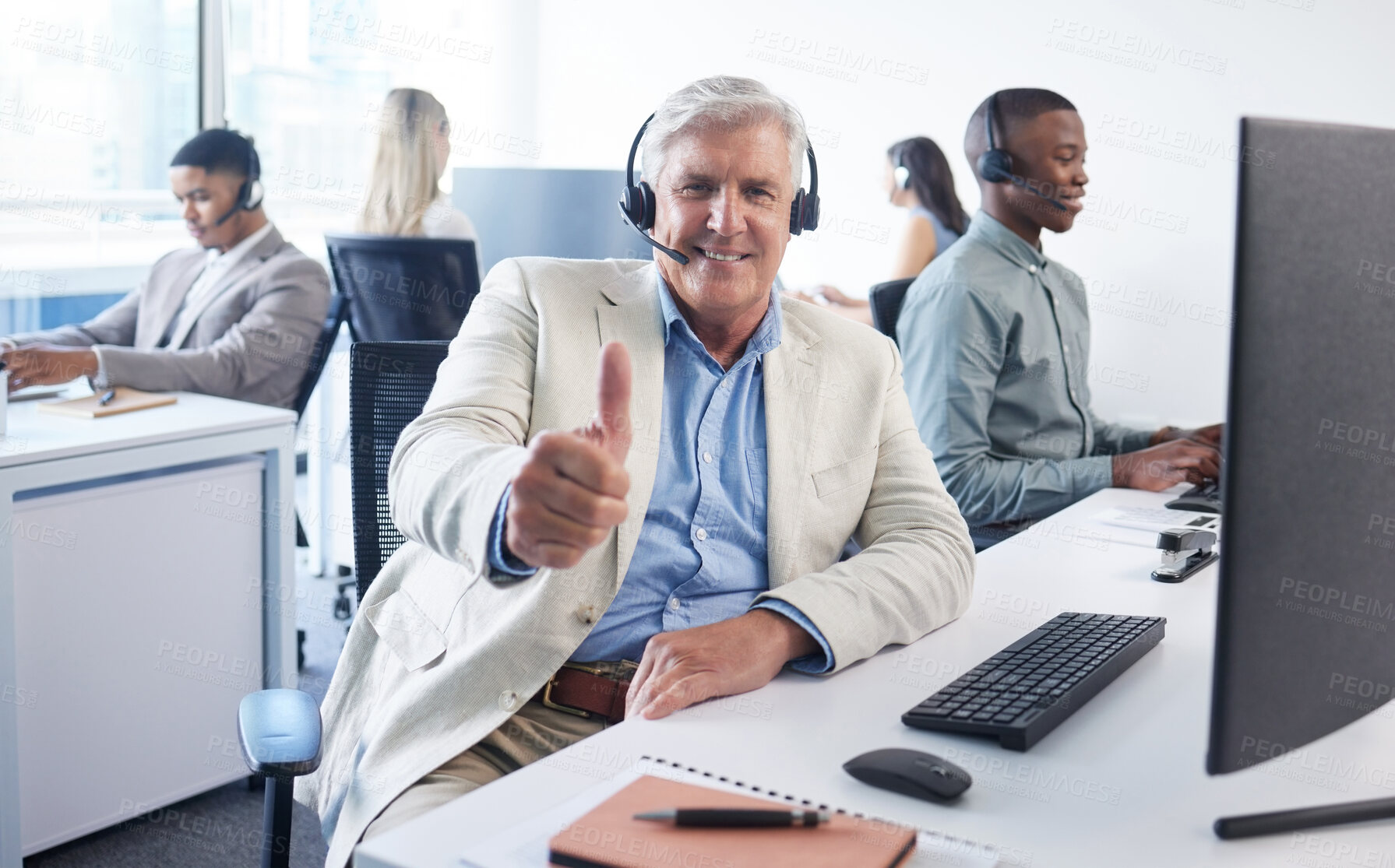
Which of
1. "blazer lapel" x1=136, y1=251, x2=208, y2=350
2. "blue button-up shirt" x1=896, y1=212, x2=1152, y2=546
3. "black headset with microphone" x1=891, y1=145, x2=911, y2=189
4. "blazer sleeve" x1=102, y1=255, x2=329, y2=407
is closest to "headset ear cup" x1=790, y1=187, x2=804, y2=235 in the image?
"blue button-up shirt" x1=896, y1=212, x2=1152, y2=546

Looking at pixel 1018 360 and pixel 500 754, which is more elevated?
pixel 1018 360

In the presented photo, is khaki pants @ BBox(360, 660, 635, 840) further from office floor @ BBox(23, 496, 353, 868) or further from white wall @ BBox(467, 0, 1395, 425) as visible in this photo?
white wall @ BBox(467, 0, 1395, 425)

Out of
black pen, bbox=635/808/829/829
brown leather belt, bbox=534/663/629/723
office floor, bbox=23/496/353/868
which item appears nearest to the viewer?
black pen, bbox=635/808/829/829

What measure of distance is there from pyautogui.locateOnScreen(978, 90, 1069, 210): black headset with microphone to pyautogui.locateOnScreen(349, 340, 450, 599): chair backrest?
1.38 meters

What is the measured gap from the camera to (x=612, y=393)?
86 centimetres

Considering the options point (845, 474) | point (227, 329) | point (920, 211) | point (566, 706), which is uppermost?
point (920, 211)

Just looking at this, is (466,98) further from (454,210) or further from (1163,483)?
(1163,483)

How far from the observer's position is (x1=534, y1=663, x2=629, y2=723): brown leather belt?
120cm

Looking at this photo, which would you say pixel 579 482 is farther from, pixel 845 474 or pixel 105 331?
pixel 105 331

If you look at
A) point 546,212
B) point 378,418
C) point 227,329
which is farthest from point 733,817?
point 546,212

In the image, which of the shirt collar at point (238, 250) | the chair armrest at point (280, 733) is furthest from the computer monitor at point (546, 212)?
the chair armrest at point (280, 733)

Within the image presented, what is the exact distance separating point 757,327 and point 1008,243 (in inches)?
42.7

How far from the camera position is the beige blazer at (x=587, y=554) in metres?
1.15

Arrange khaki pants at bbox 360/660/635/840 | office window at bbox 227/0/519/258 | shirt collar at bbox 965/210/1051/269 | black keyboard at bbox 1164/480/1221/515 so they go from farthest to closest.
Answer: office window at bbox 227/0/519/258 → shirt collar at bbox 965/210/1051/269 → black keyboard at bbox 1164/480/1221/515 → khaki pants at bbox 360/660/635/840
